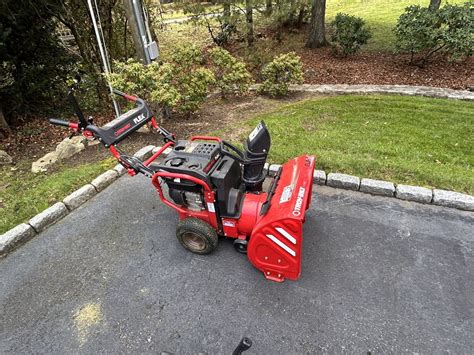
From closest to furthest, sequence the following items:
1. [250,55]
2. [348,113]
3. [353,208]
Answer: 1. [353,208]
2. [348,113]
3. [250,55]

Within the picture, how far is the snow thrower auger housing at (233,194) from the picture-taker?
9.07 ft

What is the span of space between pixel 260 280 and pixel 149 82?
13.2 ft

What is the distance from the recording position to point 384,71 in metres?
8.02

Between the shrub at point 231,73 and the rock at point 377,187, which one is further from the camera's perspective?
the shrub at point 231,73

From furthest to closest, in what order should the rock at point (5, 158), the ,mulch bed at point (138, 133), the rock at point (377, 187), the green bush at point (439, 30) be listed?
the green bush at point (439, 30), the ,mulch bed at point (138, 133), the rock at point (5, 158), the rock at point (377, 187)

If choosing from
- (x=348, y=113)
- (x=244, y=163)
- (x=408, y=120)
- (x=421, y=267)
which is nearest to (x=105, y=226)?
(x=244, y=163)

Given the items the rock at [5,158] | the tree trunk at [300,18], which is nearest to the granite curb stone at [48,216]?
the rock at [5,158]

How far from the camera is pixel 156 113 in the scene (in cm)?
620

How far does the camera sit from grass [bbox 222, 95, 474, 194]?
4391mm

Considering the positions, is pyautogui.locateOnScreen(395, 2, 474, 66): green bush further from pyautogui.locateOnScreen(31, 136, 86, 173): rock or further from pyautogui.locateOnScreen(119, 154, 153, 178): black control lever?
pyautogui.locateOnScreen(31, 136, 86, 173): rock

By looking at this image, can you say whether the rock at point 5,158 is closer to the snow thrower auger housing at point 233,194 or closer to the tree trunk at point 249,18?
the snow thrower auger housing at point 233,194

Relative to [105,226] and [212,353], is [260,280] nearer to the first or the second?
[212,353]

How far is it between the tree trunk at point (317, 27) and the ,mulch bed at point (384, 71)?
85 cm

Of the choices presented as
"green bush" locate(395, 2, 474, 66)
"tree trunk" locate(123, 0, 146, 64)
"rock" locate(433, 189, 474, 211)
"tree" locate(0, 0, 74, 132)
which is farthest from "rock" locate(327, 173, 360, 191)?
"tree" locate(0, 0, 74, 132)
